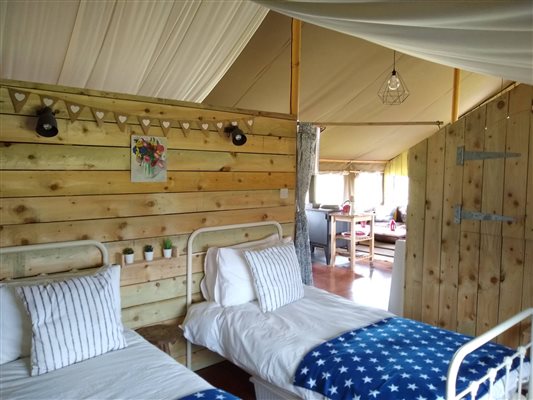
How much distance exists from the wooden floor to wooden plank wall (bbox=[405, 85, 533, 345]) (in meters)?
1.30

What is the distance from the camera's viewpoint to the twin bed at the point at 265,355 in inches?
65.0

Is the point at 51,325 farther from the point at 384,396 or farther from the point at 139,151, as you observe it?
the point at 384,396

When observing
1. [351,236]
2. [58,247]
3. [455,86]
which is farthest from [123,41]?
[351,236]

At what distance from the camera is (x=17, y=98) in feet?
6.68

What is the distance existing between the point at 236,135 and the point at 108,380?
5.81 feet

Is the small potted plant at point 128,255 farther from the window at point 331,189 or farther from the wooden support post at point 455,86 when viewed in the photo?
the window at point 331,189

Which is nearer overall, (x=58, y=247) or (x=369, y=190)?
(x=58, y=247)

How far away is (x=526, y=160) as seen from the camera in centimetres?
250

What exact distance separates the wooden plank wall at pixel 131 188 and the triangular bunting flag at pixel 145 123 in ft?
0.11

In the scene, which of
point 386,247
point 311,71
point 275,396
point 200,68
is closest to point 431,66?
point 311,71

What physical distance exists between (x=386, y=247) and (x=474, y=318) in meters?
4.73

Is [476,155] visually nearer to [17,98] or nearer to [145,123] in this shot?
[145,123]

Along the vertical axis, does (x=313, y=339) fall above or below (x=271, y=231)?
below

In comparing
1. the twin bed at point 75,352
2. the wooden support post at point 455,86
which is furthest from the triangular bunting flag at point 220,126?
the wooden support post at point 455,86
